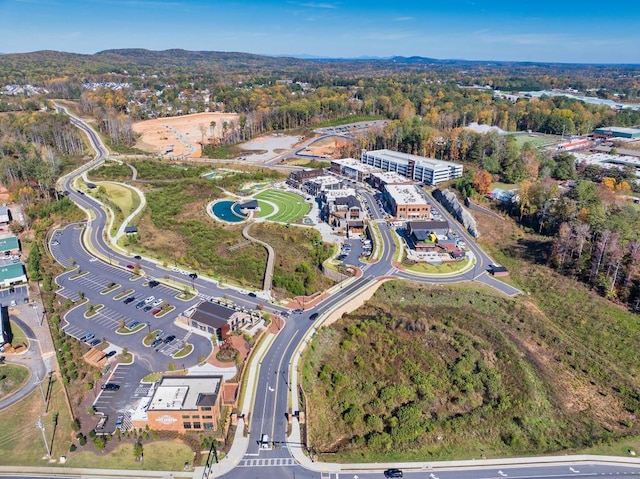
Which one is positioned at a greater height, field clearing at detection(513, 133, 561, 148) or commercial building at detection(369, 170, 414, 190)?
field clearing at detection(513, 133, 561, 148)

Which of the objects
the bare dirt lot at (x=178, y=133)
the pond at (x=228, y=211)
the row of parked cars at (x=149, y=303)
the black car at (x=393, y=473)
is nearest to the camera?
the black car at (x=393, y=473)

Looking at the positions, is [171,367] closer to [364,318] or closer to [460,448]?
[364,318]

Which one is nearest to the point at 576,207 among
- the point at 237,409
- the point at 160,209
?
the point at 237,409

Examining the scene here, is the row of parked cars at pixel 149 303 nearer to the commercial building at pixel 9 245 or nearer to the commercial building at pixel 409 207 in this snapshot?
the commercial building at pixel 9 245

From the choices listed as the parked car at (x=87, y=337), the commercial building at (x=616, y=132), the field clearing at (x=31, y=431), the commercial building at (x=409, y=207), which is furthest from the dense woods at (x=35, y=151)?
the commercial building at (x=616, y=132)

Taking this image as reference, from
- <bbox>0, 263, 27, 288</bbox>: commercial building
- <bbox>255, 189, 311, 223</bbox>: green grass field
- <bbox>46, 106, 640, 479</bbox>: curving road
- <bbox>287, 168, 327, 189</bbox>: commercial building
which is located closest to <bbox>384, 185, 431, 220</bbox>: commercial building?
<bbox>46, 106, 640, 479</bbox>: curving road

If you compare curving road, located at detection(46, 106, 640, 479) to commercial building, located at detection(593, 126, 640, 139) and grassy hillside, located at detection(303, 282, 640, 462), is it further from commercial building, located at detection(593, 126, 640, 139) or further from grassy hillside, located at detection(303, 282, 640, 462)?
commercial building, located at detection(593, 126, 640, 139)

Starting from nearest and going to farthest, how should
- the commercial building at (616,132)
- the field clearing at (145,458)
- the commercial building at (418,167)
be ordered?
the field clearing at (145,458) < the commercial building at (418,167) < the commercial building at (616,132)
